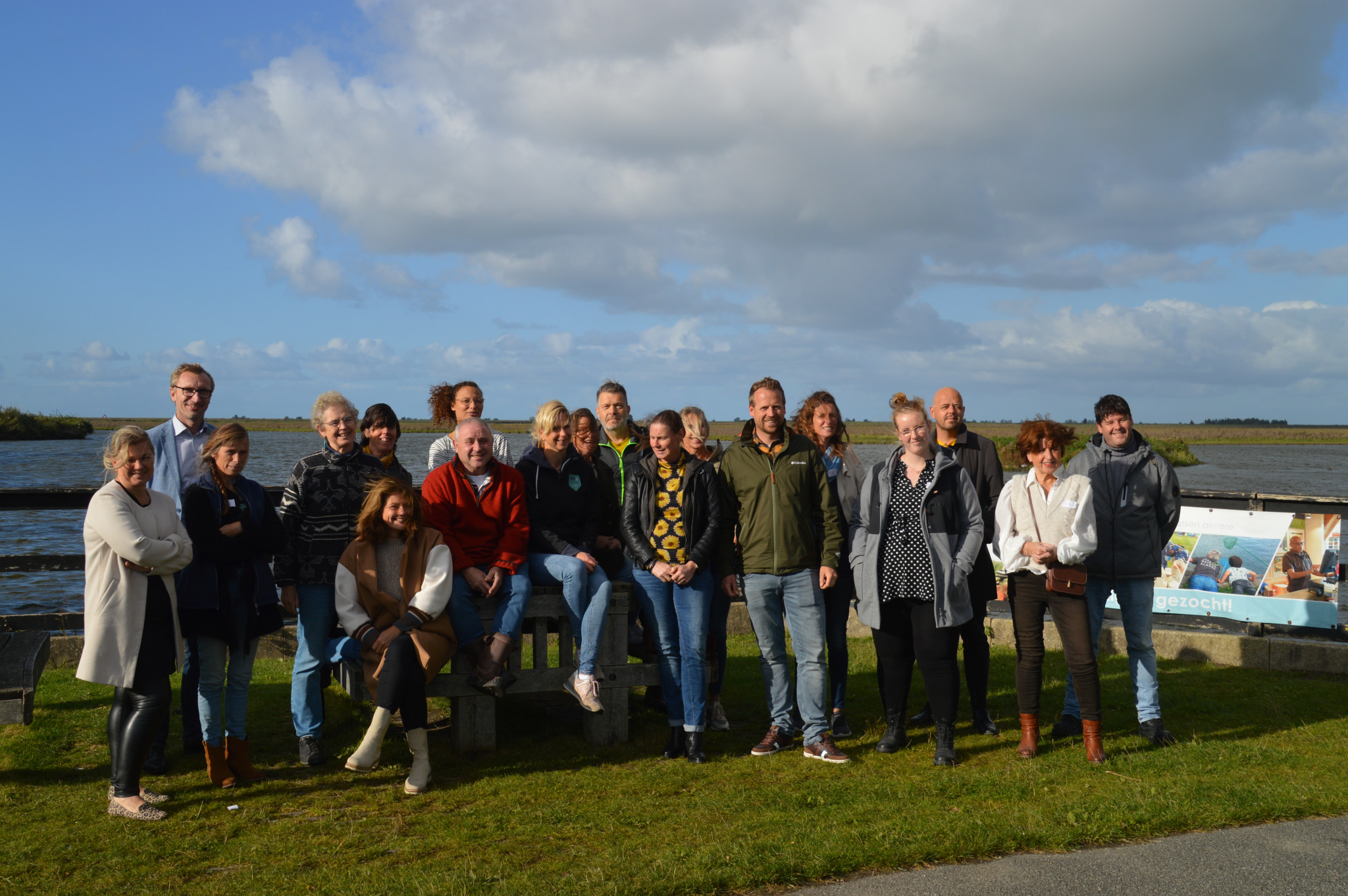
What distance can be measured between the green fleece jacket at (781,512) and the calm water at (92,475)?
168 inches

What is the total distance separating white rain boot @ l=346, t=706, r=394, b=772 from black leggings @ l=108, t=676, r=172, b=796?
962 mm

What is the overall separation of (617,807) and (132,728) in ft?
7.91

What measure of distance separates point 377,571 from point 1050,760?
3.98m

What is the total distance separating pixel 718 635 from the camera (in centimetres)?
614

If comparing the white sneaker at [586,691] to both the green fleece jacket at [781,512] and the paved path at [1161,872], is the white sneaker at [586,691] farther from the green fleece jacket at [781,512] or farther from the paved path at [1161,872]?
the paved path at [1161,872]

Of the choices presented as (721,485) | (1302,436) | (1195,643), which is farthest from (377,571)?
(1302,436)

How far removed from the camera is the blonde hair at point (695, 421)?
259 inches

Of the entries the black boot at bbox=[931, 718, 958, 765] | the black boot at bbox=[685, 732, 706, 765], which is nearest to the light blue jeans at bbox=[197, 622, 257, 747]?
the black boot at bbox=[685, 732, 706, 765]

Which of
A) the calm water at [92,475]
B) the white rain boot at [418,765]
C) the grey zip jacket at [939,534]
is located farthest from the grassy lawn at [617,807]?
the calm water at [92,475]

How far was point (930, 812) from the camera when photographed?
4.36m

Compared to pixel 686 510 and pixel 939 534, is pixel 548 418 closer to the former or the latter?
pixel 686 510

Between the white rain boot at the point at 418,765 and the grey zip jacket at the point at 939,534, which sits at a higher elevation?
the grey zip jacket at the point at 939,534

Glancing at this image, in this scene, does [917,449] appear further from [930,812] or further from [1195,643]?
[1195,643]

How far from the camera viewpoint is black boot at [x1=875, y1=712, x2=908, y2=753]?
5.54 meters
